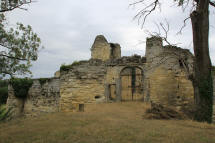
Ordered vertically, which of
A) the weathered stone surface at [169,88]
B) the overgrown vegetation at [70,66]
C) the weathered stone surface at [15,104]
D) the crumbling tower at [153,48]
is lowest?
the weathered stone surface at [15,104]

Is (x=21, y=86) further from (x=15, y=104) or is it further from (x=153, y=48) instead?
(x=153, y=48)

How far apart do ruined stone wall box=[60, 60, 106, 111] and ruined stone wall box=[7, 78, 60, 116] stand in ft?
6.35

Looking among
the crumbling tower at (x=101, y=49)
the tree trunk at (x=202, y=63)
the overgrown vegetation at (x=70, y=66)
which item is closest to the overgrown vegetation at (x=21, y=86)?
the overgrown vegetation at (x=70, y=66)

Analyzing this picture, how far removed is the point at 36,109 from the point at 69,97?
443cm

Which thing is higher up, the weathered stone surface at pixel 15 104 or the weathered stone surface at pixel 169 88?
the weathered stone surface at pixel 169 88

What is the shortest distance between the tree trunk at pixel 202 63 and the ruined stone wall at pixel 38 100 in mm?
8839

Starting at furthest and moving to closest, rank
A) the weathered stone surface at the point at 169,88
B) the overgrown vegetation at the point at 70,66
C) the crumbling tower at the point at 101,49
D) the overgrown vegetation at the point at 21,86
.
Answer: the crumbling tower at the point at 101,49, the overgrown vegetation at the point at 21,86, the overgrown vegetation at the point at 70,66, the weathered stone surface at the point at 169,88

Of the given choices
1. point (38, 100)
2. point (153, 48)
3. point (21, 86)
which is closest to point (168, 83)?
point (153, 48)

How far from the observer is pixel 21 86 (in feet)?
49.4

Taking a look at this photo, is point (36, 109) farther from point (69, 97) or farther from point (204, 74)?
point (204, 74)

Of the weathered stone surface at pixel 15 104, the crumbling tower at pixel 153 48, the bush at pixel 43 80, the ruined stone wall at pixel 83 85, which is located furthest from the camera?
the weathered stone surface at pixel 15 104

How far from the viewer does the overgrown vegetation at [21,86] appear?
588 inches

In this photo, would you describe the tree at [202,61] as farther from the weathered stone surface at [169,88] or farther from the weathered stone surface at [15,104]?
the weathered stone surface at [15,104]

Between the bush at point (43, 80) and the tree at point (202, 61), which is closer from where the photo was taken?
the tree at point (202, 61)
